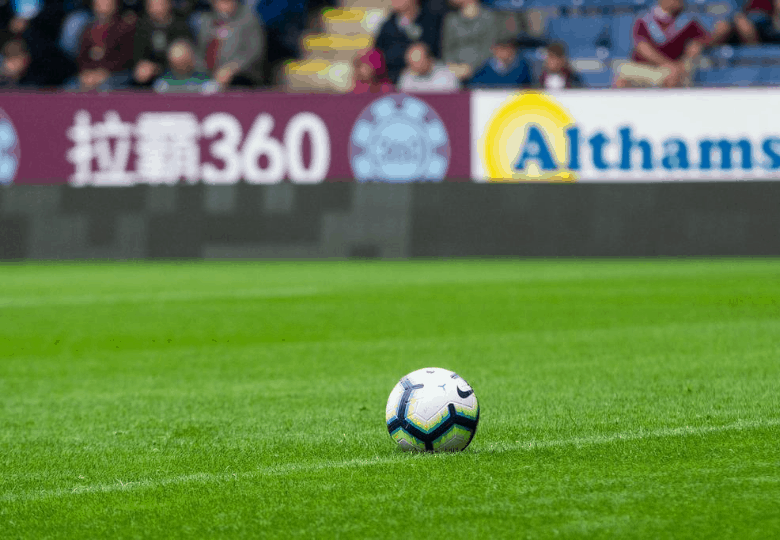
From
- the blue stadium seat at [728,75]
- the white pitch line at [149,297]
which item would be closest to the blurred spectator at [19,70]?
the white pitch line at [149,297]

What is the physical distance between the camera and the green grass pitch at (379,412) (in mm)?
4062

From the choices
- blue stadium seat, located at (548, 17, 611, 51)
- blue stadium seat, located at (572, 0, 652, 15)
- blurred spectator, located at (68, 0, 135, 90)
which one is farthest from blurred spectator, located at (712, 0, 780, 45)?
blurred spectator, located at (68, 0, 135, 90)

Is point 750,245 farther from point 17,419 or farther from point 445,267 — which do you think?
point 17,419

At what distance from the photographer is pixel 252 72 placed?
20938mm

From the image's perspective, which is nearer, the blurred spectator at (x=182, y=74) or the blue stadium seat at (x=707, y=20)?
the blurred spectator at (x=182, y=74)

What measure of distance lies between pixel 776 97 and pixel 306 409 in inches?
498

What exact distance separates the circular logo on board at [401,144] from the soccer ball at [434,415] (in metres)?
12.7

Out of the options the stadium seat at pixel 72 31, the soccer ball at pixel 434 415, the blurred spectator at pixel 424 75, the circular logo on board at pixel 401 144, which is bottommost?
the soccer ball at pixel 434 415

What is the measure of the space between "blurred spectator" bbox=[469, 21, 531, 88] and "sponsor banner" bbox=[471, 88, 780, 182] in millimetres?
1354

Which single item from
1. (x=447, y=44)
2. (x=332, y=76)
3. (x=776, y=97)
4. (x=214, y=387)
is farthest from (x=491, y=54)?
(x=214, y=387)

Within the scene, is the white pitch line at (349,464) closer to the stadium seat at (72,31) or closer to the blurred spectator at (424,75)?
the blurred spectator at (424,75)

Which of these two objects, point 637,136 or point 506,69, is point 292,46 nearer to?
point 506,69

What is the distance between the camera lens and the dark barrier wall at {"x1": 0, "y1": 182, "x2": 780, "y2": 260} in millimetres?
17297

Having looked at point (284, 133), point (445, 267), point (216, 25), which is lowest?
point (445, 267)
